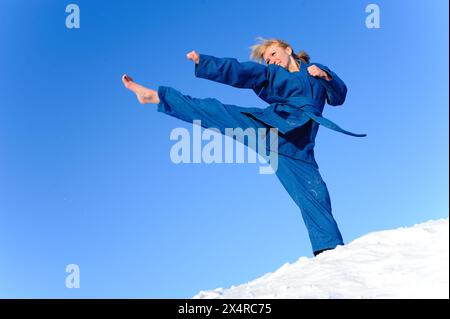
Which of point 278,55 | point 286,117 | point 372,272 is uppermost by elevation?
point 278,55

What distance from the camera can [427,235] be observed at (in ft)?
10.5

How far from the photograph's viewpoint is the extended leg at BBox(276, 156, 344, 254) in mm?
4391

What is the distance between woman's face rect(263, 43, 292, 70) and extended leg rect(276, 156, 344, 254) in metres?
1.06

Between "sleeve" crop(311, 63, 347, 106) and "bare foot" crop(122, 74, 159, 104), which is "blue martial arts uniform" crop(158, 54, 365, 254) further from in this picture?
"sleeve" crop(311, 63, 347, 106)

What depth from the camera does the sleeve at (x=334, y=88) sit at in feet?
17.0

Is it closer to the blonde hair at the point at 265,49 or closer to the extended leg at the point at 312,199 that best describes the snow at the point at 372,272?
the extended leg at the point at 312,199

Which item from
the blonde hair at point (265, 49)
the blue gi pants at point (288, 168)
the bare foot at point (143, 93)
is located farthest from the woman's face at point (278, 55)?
the bare foot at point (143, 93)

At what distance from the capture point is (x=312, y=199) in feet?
14.9

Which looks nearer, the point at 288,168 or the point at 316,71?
the point at 288,168

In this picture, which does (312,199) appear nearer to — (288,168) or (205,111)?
(288,168)

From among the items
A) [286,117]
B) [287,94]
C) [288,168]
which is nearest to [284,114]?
[286,117]

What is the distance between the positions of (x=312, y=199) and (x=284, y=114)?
75 centimetres
